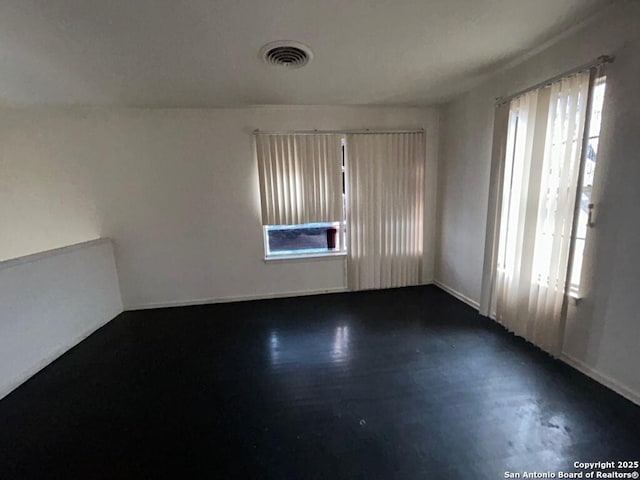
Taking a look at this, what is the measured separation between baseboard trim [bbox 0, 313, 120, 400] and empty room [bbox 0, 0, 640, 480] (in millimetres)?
19

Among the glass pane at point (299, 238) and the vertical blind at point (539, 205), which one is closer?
the vertical blind at point (539, 205)

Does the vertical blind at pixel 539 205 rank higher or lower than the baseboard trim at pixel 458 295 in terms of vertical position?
higher

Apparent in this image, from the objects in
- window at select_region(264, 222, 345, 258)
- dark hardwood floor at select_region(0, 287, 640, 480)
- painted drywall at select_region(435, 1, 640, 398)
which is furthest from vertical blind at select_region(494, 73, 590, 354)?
window at select_region(264, 222, 345, 258)

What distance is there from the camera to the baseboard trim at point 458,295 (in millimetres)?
3135

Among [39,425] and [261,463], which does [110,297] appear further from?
[261,463]

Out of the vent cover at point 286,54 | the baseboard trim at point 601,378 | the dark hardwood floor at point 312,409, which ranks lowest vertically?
the dark hardwood floor at point 312,409

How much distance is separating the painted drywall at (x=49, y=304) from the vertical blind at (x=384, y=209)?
2.87 metres

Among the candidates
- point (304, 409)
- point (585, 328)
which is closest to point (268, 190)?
point (304, 409)

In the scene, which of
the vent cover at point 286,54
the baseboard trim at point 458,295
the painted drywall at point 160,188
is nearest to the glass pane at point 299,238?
the painted drywall at point 160,188

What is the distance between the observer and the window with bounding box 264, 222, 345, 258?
3687mm

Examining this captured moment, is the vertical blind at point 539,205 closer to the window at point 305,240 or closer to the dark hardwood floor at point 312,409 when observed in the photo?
the dark hardwood floor at point 312,409

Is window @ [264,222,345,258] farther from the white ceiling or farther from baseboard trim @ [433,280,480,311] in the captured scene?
the white ceiling

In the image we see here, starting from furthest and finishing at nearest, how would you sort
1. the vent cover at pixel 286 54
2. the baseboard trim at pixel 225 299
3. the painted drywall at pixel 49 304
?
the baseboard trim at pixel 225 299 → the painted drywall at pixel 49 304 → the vent cover at pixel 286 54

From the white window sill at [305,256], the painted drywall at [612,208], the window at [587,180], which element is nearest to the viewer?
the painted drywall at [612,208]
